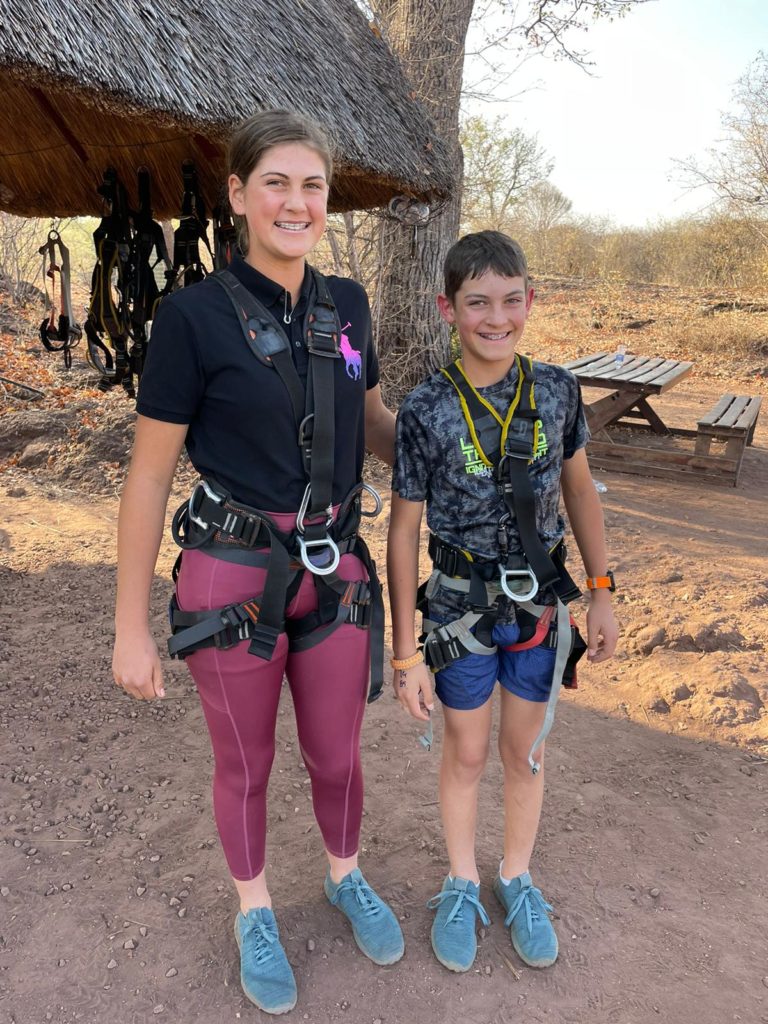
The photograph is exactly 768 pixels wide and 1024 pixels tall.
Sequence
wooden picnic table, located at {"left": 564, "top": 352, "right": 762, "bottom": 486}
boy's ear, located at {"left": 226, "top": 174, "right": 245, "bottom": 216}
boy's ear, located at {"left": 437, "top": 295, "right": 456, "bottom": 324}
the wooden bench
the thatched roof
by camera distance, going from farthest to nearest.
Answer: wooden picnic table, located at {"left": 564, "top": 352, "right": 762, "bottom": 486}
the wooden bench
the thatched roof
boy's ear, located at {"left": 437, "top": 295, "right": 456, "bottom": 324}
boy's ear, located at {"left": 226, "top": 174, "right": 245, "bottom": 216}

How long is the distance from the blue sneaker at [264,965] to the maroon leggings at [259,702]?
0.52ft

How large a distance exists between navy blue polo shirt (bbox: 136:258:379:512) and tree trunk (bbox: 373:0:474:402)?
5362mm

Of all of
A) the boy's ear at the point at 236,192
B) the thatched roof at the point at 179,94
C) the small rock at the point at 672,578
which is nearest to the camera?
the boy's ear at the point at 236,192

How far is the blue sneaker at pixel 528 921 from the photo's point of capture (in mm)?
2076

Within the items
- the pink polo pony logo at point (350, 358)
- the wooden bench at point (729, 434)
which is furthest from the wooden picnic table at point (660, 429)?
the pink polo pony logo at point (350, 358)

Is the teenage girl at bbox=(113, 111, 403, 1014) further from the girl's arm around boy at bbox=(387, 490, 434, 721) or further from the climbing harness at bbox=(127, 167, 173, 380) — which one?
the climbing harness at bbox=(127, 167, 173, 380)

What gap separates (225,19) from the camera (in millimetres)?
Answer: 3266

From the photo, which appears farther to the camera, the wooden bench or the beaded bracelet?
the wooden bench

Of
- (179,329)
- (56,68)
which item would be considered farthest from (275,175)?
(56,68)

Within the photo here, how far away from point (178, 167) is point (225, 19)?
780mm

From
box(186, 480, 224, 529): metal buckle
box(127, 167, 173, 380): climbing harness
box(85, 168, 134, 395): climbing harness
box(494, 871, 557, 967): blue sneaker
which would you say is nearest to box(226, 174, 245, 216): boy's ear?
box(186, 480, 224, 529): metal buckle

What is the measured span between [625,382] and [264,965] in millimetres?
6081

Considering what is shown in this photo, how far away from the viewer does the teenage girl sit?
1.57 m

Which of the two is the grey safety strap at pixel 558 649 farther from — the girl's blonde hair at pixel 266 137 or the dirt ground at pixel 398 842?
the girl's blonde hair at pixel 266 137
